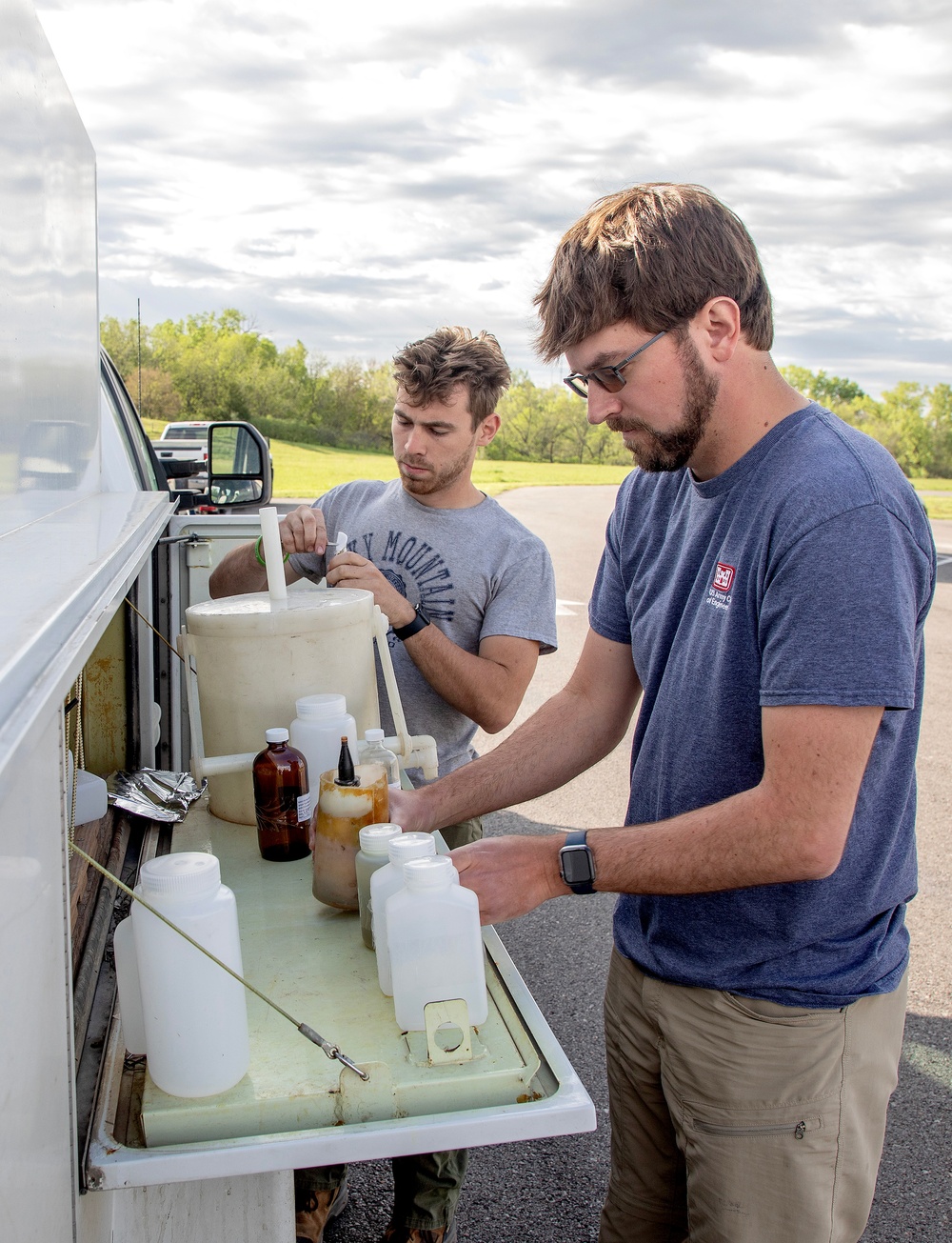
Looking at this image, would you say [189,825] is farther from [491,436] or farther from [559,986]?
[559,986]

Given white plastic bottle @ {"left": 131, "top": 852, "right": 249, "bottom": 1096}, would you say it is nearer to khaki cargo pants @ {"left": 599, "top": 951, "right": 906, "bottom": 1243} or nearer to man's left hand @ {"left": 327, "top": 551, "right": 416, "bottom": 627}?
khaki cargo pants @ {"left": 599, "top": 951, "right": 906, "bottom": 1243}

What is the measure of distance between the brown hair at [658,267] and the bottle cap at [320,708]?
32.9 inches

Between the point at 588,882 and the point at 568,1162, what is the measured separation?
1.73 metres

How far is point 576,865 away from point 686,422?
30.8 inches

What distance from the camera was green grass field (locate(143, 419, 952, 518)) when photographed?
34.2 metres

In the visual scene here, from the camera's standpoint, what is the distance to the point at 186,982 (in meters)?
Result: 1.25

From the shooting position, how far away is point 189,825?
7.39 ft

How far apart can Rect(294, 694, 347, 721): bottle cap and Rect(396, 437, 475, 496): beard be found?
1074mm

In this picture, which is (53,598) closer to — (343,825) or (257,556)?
(343,825)

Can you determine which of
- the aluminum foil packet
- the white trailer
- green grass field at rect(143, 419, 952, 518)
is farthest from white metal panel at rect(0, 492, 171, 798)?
green grass field at rect(143, 419, 952, 518)

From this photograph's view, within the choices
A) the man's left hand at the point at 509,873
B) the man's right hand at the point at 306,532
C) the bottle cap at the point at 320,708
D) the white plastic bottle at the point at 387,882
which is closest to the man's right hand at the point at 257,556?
the man's right hand at the point at 306,532

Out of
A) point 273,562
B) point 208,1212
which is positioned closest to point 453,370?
point 273,562

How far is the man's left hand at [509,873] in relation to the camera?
1592 millimetres

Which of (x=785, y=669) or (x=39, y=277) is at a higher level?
(x=39, y=277)
